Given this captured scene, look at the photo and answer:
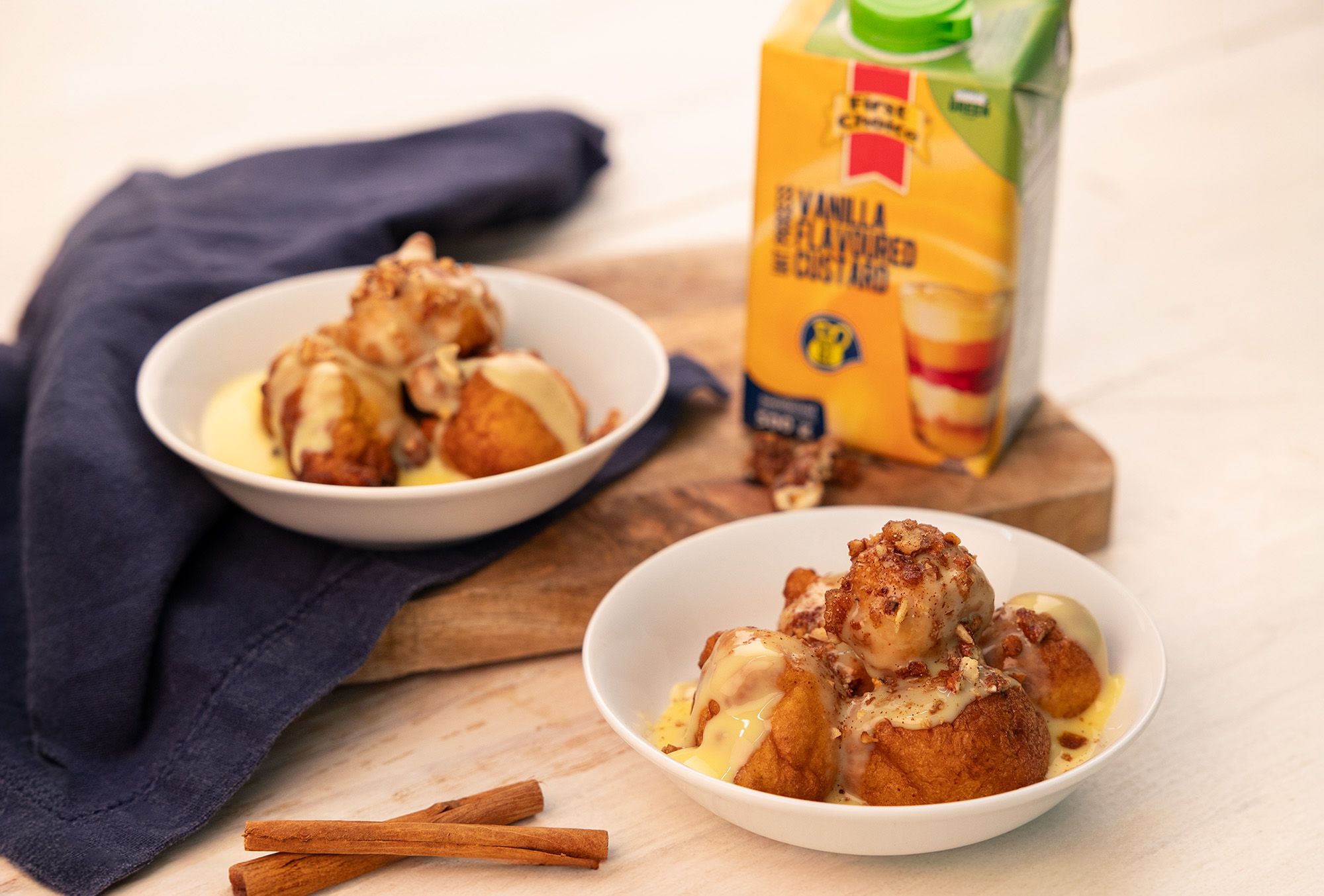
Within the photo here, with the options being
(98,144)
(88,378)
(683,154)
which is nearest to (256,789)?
(88,378)

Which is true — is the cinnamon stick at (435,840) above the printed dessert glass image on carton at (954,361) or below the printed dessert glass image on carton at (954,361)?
below

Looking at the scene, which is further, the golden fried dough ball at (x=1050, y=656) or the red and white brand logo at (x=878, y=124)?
the red and white brand logo at (x=878, y=124)

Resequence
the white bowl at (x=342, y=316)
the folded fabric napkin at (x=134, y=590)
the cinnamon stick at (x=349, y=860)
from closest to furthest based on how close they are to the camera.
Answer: the cinnamon stick at (x=349, y=860), the folded fabric napkin at (x=134, y=590), the white bowl at (x=342, y=316)

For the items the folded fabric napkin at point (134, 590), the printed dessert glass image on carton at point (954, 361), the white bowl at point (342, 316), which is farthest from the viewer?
the printed dessert glass image on carton at point (954, 361)

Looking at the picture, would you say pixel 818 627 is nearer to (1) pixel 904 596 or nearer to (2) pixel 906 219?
(1) pixel 904 596

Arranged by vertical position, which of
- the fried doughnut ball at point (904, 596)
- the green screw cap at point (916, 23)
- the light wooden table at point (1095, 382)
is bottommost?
the light wooden table at point (1095, 382)

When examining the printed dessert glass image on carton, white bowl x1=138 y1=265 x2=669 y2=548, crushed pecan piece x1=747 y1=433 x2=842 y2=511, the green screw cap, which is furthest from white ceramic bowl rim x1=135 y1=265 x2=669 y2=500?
the green screw cap

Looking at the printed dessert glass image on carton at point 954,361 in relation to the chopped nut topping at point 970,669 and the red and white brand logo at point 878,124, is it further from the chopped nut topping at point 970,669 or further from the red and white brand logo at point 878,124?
the chopped nut topping at point 970,669

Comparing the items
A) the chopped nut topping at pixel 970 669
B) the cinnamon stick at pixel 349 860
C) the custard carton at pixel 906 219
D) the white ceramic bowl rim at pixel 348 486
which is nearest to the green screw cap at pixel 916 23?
the custard carton at pixel 906 219
